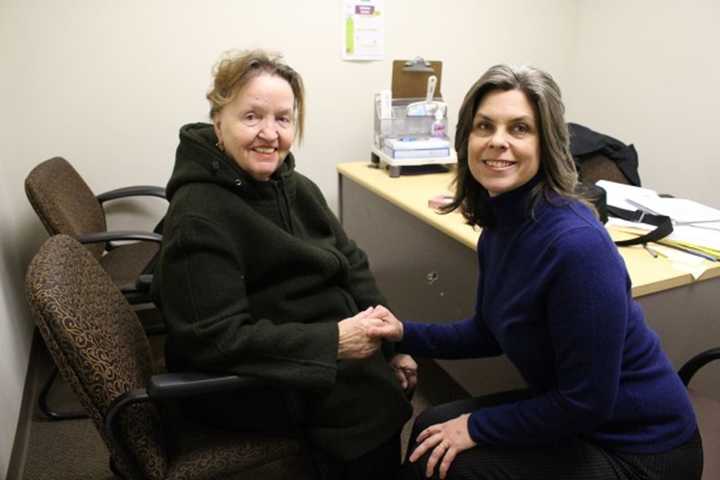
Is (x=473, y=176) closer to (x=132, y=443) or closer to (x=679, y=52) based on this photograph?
(x=132, y=443)

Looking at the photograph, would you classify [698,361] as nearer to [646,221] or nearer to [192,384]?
[646,221]

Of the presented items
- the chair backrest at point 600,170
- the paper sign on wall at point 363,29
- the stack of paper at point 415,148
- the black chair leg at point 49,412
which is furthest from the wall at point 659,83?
the black chair leg at point 49,412

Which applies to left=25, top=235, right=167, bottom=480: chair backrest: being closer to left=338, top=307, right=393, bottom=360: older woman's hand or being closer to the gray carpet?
left=338, top=307, right=393, bottom=360: older woman's hand

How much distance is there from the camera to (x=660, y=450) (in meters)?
0.96

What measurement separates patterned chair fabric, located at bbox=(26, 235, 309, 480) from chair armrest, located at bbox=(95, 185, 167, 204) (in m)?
1.06

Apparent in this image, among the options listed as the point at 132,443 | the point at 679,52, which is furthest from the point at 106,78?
the point at 679,52

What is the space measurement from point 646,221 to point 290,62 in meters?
1.60

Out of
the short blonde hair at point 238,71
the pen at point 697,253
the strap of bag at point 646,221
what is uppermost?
the short blonde hair at point 238,71

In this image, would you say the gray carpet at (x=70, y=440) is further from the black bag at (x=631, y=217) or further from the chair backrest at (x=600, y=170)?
the chair backrest at (x=600, y=170)

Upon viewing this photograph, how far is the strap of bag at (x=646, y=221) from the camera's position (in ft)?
4.63

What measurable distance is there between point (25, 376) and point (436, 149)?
5.87 feet

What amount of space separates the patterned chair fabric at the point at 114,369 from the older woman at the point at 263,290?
0.06 m

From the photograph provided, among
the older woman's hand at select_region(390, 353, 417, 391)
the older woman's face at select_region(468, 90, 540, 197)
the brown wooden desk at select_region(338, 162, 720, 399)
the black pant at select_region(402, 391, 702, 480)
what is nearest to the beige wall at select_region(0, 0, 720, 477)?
the brown wooden desk at select_region(338, 162, 720, 399)

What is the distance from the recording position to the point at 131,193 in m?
2.15
